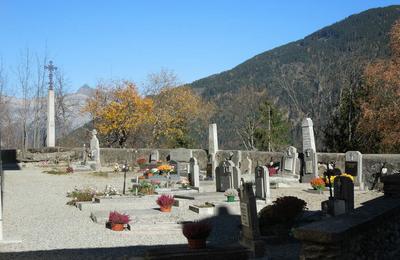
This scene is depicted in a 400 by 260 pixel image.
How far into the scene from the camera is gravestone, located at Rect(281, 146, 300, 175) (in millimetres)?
24203

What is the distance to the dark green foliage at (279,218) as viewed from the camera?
10.6 m

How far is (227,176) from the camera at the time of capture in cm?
1897

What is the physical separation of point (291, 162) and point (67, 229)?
13.8 meters

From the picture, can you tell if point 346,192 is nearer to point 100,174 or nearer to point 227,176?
point 227,176

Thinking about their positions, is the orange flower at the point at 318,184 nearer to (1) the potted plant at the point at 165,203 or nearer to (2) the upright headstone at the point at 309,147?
(2) the upright headstone at the point at 309,147

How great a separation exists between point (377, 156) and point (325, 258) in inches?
642

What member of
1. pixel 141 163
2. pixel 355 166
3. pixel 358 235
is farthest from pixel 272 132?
pixel 358 235

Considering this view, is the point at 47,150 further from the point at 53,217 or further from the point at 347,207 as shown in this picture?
the point at 347,207

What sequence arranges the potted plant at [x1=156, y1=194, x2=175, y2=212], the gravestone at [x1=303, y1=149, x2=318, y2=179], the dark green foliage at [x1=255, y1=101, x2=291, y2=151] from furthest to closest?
the dark green foliage at [x1=255, y1=101, x2=291, y2=151] → the gravestone at [x1=303, y1=149, x2=318, y2=179] → the potted plant at [x1=156, y1=194, x2=175, y2=212]

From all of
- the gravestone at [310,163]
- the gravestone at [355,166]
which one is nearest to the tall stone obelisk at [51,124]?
the gravestone at [310,163]

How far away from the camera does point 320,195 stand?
18.9 metres

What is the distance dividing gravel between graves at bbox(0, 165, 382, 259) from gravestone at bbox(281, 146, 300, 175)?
9.45 feet

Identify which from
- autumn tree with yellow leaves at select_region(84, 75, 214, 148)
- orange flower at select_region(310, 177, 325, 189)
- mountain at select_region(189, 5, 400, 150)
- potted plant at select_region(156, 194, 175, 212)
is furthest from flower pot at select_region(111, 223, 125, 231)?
autumn tree with yellow leaves at select_region(84, 75, 214, 148)

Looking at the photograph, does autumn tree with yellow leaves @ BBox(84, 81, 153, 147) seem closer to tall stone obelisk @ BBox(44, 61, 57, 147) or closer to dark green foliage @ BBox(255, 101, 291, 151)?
tall stone obelisk @ BBox(44, 61, 57, 147)
